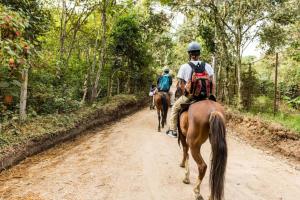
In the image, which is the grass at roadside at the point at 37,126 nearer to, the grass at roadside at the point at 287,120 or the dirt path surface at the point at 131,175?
the dirt path surface at the point at 131,175

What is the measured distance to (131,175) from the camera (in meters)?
7.51

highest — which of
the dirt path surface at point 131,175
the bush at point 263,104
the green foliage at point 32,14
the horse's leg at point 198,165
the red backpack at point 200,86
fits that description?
the green foliage at point 32,14

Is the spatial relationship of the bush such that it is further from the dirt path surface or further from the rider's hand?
the rider's hand

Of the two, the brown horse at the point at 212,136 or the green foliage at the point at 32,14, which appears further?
the green foliage at the point at 32,14

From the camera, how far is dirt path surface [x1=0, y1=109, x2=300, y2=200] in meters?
6.48

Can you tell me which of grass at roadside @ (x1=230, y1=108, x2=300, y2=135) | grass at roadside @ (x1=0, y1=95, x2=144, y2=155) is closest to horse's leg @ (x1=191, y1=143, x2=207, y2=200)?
grass at roadside @ (x1=0, y1=95, x2=144, y2=155)

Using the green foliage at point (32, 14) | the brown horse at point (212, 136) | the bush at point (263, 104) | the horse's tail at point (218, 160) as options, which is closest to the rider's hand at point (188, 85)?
the brown horse at point (212, 136)

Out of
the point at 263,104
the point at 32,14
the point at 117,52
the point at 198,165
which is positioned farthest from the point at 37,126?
the point at 117,52

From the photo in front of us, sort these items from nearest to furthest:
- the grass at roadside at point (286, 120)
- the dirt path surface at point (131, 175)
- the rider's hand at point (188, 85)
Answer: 1. the dirt path surface at point (131, 175)
2. the rider's hand at point (188, 85)
3. the grass at roadside at point (286, 120)

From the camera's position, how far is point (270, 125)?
12.0 metres

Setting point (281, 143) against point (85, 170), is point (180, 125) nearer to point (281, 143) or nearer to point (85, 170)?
point (85, 170)

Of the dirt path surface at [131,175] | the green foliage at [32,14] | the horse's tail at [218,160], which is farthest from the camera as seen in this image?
the green foliage at [32,14]

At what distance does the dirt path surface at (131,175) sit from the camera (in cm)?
648

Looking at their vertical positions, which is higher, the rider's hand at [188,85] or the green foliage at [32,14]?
the green foliage at [32,14]
